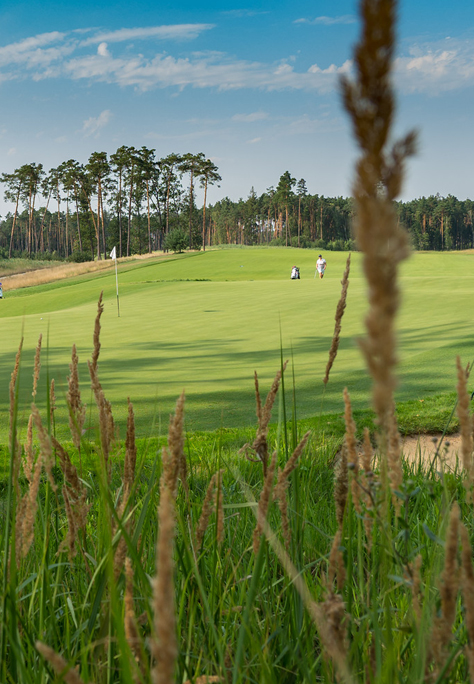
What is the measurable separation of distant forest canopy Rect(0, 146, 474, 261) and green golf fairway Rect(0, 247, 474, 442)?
4163cm

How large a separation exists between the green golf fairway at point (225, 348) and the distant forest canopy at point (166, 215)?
41630 mm

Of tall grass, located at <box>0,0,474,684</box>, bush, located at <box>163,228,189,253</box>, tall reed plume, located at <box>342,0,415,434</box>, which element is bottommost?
tall grass, located at <box>0,0,474,684</box>

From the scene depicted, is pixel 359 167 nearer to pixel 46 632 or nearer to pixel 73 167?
pixel 46 632

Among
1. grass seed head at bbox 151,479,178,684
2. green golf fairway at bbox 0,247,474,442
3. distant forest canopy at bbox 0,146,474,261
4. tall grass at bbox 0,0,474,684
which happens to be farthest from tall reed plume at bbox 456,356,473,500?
distant forest canopy at bbox 0,146,474,261

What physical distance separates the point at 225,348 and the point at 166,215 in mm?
90413

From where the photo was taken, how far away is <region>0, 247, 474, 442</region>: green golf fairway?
7500 mm

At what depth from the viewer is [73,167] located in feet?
290

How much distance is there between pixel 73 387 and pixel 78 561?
499 millimetres

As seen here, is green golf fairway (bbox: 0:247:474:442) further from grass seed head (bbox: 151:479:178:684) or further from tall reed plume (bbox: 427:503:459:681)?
grass seed head (bbox: 151:479:178:684)

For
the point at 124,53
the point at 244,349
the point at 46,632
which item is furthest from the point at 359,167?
the point at 124,53

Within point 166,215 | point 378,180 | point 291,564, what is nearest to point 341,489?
point 291,564

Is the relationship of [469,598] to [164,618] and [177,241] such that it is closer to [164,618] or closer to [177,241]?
[164,618]

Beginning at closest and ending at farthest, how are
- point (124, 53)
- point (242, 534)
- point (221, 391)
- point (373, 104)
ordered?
point (373, 104) → point (242, 534) → point (221, 391) → point (124, 53)

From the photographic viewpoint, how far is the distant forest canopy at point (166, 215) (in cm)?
8500
